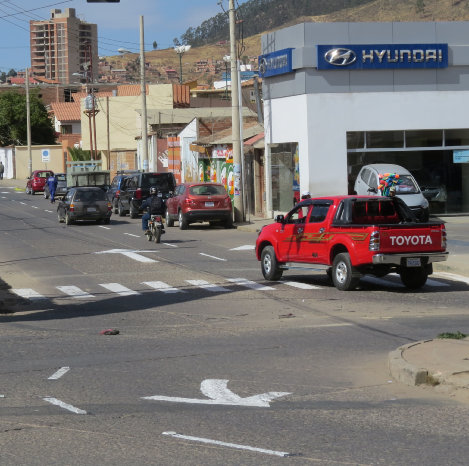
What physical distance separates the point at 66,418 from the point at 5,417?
559mm

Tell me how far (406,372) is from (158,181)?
116 ft

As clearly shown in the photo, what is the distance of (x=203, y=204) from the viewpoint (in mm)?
37469

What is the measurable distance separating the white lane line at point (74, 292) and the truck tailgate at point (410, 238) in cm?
595

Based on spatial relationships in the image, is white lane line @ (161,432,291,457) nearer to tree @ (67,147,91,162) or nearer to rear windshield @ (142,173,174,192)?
rear windshield @ (142,173,174,192)

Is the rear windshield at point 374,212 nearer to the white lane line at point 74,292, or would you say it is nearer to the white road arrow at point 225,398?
the white lane line at point 74,292

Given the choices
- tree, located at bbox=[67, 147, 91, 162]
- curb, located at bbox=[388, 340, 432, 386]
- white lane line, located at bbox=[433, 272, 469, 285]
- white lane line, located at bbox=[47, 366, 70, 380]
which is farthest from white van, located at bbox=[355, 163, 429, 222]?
tree, located at bbox=[67, 147, 91, 162]

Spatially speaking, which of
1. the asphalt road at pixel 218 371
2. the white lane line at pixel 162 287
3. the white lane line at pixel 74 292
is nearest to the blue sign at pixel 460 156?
the asphalt road at pixel 218 371

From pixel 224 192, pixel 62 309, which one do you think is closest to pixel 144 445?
pixel 62 309

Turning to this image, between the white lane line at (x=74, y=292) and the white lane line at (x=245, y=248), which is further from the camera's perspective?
the white lane line at (x=245, y=248)

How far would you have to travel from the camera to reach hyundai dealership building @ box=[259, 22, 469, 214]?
39.0 m

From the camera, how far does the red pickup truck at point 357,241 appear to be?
18281mm

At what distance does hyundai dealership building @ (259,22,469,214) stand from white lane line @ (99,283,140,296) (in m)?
19.0

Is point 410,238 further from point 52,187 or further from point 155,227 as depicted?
point 52,187

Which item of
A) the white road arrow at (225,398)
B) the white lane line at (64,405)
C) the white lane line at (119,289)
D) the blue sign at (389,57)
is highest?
the blue sign at (389,57)
